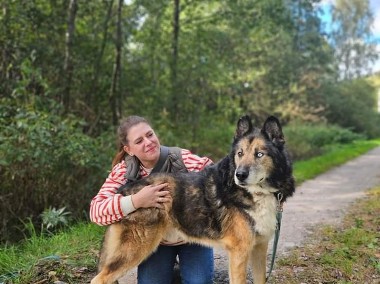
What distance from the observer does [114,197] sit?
363 cm

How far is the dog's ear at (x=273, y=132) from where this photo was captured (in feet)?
11.6

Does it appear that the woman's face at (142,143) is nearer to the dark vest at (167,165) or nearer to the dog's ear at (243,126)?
the dark vest at (167,165)

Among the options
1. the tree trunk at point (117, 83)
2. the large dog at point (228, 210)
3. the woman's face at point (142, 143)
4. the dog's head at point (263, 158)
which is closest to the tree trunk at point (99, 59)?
the tree trunk at point (117, 83)

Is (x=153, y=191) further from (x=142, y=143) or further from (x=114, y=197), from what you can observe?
(x=142, y=143)

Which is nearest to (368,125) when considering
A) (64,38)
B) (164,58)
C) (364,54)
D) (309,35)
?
(309,35)

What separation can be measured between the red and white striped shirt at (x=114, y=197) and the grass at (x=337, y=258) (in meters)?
1.67

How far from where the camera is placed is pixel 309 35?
102ft

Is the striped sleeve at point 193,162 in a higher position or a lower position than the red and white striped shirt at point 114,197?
higher

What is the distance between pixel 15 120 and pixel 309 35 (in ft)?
92.8

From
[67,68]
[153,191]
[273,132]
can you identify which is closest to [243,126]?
[273,132]

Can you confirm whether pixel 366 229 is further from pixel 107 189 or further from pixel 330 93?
pixel 330 93

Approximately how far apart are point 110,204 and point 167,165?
0.77 metres

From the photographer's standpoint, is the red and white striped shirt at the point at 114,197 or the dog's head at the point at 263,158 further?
the red and white striped shirt at the point at 114,197

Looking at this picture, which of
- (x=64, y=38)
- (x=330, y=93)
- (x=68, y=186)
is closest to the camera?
(x=68, y=186)
